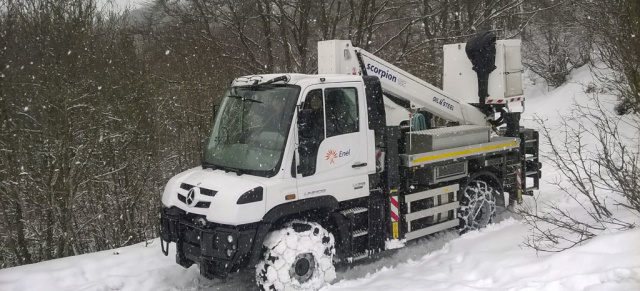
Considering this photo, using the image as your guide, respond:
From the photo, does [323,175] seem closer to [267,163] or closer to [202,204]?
[267,163]

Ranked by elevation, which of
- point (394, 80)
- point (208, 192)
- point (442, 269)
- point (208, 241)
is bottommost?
point (442, 269)

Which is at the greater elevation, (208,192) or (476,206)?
(208,192)

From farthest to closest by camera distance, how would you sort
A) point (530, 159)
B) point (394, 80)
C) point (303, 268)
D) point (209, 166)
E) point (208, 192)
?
point (530, 159) → point (394, 80) → point (209, 166) → point (303, 268) → point (208, 192)

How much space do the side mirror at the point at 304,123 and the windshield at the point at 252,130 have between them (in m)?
0.18

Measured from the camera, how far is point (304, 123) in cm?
573

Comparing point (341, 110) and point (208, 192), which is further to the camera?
point (341, 110)

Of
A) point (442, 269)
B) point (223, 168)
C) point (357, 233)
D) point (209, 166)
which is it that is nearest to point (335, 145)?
point (357, 233)

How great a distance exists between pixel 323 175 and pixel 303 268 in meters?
1.07

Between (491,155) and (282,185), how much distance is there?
3973 mm

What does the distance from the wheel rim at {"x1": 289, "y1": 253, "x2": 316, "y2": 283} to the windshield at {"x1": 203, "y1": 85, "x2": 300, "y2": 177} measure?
1.02 metres

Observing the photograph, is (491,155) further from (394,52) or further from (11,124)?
(11,124)

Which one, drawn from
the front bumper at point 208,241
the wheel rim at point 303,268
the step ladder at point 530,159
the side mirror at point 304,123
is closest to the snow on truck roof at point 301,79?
the side mirror at point 304,123

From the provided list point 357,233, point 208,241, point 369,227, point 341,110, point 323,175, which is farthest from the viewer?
point 369,227

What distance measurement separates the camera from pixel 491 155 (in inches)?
328
